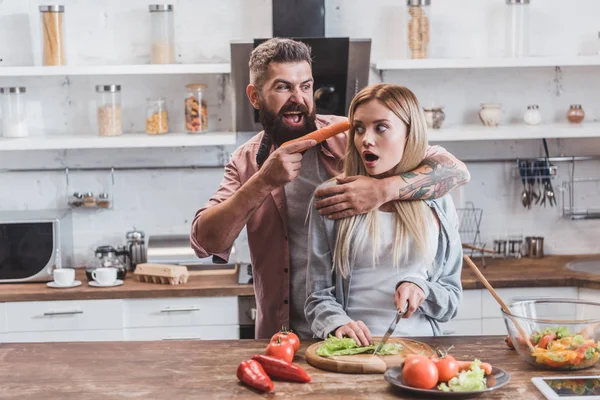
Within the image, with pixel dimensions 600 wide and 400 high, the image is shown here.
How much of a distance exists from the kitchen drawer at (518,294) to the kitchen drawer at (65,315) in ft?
5.59

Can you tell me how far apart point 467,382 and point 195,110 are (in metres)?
2.75

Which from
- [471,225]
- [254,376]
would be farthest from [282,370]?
[471,225]

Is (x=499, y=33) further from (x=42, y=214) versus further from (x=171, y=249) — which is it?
(x=42, y=214)

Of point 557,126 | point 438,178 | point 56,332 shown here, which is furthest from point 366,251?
point 557,126

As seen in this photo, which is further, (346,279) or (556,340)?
(346,279)

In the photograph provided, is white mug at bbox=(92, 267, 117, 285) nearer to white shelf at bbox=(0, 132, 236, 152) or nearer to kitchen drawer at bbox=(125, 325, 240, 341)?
kitchen drawer at bbox=(125, 325, 240, 341)

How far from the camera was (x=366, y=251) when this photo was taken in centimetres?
269

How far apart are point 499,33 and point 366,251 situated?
97.2 inches

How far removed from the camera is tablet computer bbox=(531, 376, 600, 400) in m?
2.09

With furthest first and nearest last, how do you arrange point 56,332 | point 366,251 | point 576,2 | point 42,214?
point 576,2 → point 42,214 → point 56,332 → point 366,251

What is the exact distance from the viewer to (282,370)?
7.39 ft

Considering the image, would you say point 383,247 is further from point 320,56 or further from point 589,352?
point 320,56

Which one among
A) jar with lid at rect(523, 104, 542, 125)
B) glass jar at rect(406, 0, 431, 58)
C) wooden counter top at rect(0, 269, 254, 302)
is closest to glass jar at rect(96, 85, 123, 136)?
wooden counter top at rect(0, 269, 254, 302)

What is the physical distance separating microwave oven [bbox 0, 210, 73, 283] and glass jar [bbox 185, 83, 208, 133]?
808 mm
